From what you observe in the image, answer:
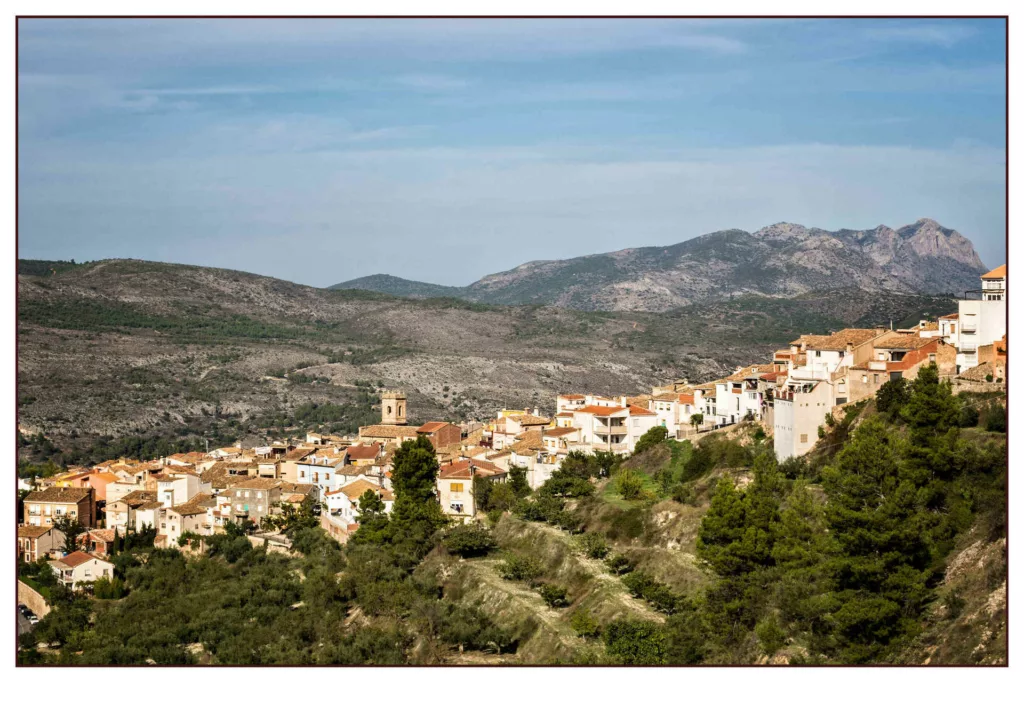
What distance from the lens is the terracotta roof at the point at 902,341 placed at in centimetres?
2283

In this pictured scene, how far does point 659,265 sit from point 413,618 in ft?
534

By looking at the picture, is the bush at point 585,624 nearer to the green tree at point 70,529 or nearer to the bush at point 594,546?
the bush at point 594,546

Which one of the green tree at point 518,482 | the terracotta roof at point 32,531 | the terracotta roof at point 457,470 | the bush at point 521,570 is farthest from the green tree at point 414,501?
the terracotta roof at point 32,531

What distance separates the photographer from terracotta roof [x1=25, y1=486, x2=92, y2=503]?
3247 cm

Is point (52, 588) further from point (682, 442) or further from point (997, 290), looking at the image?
point (997, 290)

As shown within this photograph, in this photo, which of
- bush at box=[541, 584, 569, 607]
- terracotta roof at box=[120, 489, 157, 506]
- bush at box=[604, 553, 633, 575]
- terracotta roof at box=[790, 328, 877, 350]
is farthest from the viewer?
terracotta roof at box=[120, 489, 157, 506]

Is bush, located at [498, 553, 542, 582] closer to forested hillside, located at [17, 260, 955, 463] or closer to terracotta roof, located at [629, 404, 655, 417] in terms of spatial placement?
terracotta roof, located at [629, 404, 655, 417]

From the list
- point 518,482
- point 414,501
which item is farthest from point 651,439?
point 414,501

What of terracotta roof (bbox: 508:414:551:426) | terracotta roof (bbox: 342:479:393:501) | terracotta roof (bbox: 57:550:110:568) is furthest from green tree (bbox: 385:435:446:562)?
terracotta roof (bbox: 508:414:551:426)

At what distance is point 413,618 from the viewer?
20.7 meters

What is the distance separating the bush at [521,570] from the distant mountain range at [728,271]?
116764 millimetres

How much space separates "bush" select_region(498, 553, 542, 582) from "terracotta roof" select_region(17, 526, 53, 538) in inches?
554

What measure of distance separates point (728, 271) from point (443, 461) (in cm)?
14812

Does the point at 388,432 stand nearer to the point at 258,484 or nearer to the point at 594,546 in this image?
the point at 258,484
